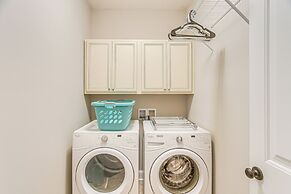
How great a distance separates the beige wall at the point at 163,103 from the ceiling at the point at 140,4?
123 cm

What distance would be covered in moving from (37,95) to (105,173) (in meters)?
1.13

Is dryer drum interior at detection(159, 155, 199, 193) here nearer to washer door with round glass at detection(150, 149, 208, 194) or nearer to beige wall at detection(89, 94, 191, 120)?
washer door with round glass at detection(150, 149, 208, 194)

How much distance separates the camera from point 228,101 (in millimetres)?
1561

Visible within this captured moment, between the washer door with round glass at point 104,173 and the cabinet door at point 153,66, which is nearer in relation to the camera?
the washer door with round glass at point 104,173

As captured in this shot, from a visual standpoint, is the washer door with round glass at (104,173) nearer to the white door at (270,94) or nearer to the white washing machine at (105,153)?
the white washing machine at (105,153)

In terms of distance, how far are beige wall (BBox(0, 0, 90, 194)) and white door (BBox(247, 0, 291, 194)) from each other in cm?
123

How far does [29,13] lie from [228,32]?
1.38 metres

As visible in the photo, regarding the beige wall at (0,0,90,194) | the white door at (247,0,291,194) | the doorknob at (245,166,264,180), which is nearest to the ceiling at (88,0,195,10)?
the beige wall at (0,0,90,194)

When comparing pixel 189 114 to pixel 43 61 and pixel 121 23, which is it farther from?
pixel 43 61

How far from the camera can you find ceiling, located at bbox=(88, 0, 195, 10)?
2.66 meters

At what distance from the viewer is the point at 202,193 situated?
6.10ft

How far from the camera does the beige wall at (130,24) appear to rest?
292 cm

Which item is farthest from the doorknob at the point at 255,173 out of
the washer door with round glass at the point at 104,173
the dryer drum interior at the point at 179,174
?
the washer door with round glass at the point at 104,173

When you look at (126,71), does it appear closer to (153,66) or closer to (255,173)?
(153,66)
